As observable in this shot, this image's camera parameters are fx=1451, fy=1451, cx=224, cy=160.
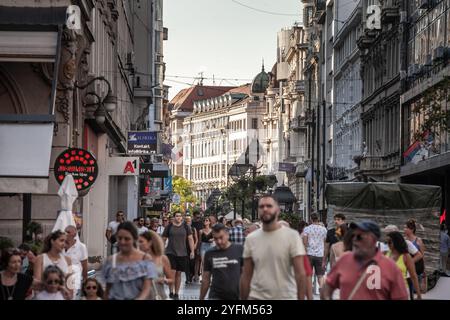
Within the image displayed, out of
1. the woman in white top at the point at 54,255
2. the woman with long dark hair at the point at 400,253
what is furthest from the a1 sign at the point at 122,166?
the woman in white top at the point at 54,255

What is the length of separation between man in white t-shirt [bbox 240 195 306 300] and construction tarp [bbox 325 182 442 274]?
1842cm

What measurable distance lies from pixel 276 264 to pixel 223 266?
8.13 ft

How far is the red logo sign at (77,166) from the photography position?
2517cm

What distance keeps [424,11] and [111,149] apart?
1382cm

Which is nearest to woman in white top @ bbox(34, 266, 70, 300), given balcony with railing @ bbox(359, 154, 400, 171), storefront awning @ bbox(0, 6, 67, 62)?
storefront awning @ bbox(0, 6, 67, 62)

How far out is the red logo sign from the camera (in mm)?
25172

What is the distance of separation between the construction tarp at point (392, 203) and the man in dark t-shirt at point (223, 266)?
16.1 metres

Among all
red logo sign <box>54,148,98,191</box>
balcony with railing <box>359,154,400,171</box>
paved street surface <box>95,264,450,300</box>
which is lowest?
paved street surface <box>95,264,450,300</box>

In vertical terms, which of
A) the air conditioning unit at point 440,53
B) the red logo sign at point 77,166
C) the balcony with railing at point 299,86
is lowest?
the red logo sign at point 77,166

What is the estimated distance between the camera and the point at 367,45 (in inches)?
2891

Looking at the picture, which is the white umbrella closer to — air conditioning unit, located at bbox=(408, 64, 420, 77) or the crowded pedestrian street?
the crowded pedestrian street

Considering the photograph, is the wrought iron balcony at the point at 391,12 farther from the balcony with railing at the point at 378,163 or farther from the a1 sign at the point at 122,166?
the a1 sign at the point at 122,166

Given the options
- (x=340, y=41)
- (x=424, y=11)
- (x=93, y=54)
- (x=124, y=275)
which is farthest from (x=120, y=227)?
(x=340, y=41)

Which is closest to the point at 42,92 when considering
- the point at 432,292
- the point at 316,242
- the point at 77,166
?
the point at 77,166
